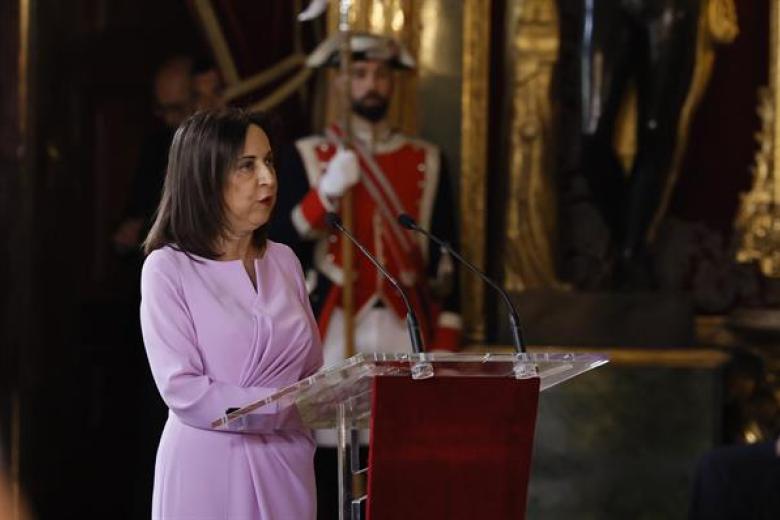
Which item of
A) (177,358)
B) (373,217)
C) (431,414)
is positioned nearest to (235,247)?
(177,358)

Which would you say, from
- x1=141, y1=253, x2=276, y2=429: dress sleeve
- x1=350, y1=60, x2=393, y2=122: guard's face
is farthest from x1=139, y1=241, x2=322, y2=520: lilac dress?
x1=350, y1=60, x2=393, y2=122: guard's face

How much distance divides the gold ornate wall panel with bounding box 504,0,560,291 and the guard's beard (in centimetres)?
79

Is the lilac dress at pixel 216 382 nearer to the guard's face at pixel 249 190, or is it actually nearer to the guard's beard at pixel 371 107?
the guard's face at pixel 249 190

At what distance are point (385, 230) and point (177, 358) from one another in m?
2.35

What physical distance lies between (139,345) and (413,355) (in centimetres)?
344

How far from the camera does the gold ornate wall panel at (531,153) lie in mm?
5594

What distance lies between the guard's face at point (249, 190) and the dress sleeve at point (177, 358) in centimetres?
14

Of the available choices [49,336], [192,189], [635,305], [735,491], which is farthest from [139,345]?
[192,189]

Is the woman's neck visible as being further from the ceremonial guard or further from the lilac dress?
the ceremonial guard

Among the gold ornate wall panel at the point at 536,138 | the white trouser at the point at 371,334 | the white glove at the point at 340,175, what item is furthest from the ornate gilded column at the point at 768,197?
the white glove at the point at 340,175

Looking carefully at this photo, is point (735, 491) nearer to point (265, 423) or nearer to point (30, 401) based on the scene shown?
point (265, 423)

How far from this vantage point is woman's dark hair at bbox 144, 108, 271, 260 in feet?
8.77

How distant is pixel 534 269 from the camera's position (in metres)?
5.62

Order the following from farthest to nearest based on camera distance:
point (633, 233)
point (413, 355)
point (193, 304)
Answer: point (633, 233), point (193, 304), point (413, 355)
